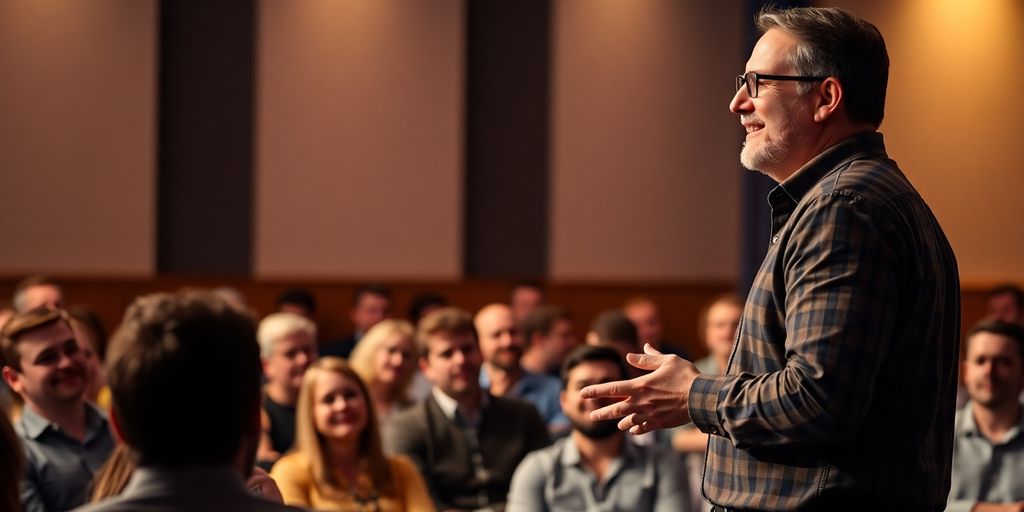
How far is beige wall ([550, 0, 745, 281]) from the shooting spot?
852 cm

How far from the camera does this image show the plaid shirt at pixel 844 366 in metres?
1.52

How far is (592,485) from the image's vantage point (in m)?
3.71

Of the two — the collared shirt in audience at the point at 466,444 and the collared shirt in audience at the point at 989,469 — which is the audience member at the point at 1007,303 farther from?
the collared shirt in audience at the point at 466,444

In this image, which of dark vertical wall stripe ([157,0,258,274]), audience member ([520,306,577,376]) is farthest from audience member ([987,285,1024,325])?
dark vertical wall stripe ([157,0,258,274])

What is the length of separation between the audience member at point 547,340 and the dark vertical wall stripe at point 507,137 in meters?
2.44

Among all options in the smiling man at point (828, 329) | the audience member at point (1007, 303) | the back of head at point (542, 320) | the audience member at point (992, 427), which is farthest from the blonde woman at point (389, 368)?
the audience member at point (1007, 303)

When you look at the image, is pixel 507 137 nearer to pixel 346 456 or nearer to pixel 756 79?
pixel 346 456

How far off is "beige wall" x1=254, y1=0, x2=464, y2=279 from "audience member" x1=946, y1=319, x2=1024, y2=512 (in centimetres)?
497

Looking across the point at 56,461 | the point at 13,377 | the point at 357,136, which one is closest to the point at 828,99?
the point at 56,461

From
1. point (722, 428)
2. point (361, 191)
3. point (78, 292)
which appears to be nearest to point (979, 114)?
point (361, 191)

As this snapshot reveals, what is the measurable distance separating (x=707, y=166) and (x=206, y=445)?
7.70 metres

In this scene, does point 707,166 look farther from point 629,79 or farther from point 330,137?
point 330,137

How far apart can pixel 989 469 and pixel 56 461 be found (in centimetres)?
276

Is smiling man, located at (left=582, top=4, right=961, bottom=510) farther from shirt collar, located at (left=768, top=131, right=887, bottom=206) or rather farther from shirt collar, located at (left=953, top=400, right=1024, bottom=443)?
shirt collar, located at (left=953, top=400, right=1024, bottom=443)
